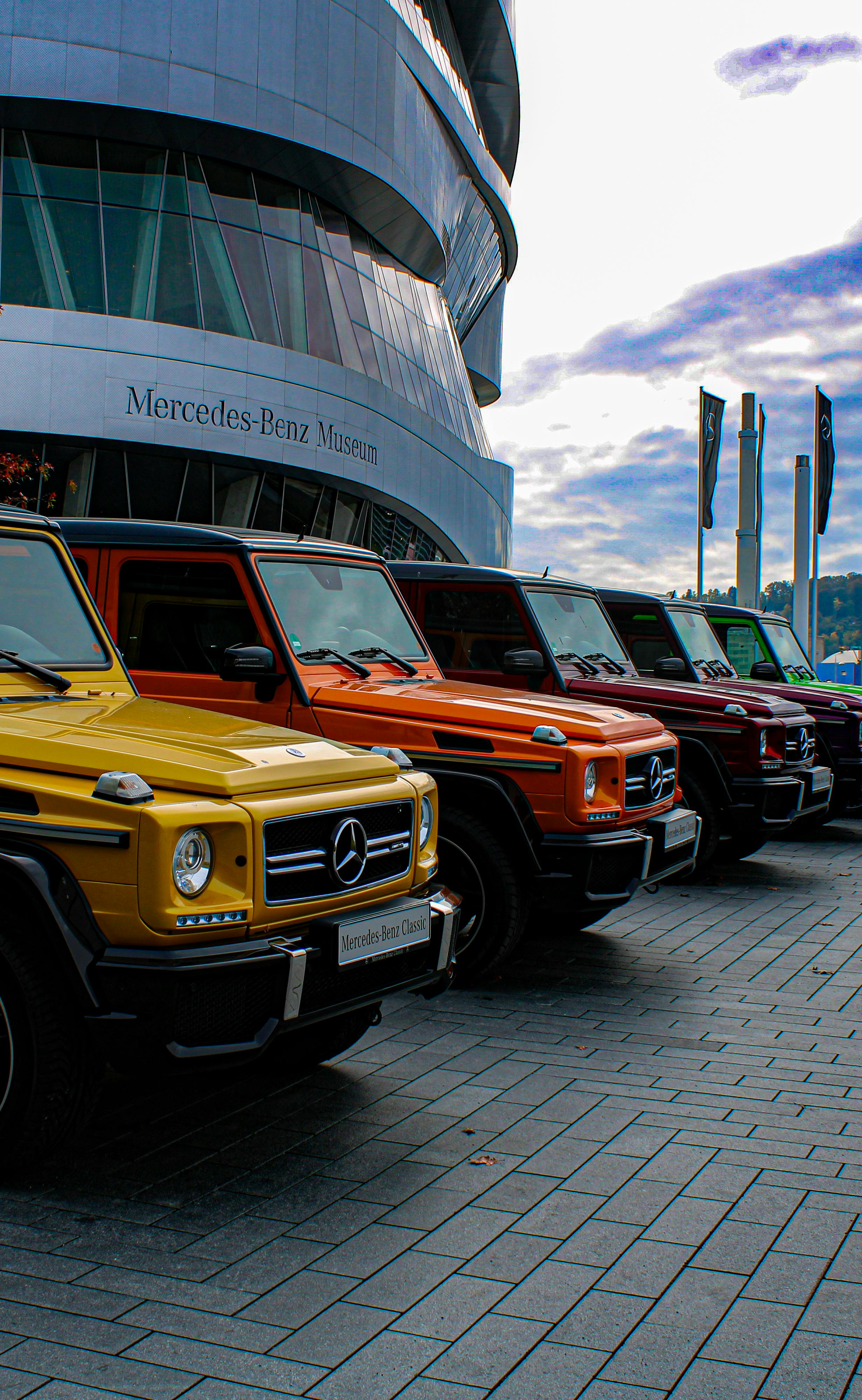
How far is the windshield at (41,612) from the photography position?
187 inches

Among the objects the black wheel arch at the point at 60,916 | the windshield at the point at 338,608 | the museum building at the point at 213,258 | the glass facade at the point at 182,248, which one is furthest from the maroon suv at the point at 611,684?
the glass facade at the point at 182,248

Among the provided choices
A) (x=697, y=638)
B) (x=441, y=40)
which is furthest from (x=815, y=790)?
(x=441, y=40)

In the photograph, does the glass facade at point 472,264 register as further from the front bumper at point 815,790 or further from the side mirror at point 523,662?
the side mirror at point 523,662

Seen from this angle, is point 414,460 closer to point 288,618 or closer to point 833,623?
point 288,618

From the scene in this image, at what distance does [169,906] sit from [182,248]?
2186 cm

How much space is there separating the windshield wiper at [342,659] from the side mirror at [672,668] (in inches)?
177

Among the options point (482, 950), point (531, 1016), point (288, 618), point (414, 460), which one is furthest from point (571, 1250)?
point (414, 460)

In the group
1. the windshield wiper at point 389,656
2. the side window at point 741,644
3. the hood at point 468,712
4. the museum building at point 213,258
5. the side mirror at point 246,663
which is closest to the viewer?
the side mirror at point 246,663

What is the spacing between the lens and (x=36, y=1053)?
3389mm

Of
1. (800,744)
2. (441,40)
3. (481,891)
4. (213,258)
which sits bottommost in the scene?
(481,891)

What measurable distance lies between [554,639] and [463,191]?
98.2 feet

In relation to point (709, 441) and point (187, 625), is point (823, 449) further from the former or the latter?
point (187, 625)

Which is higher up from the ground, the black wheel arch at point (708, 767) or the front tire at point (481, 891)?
the black wheel arch at point (708, 767)

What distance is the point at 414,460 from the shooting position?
28.2m
